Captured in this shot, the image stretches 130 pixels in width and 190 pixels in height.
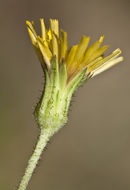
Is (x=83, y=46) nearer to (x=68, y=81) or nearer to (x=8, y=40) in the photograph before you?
(x=68, y=81)

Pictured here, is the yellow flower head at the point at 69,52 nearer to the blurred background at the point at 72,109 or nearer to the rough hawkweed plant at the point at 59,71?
the rough hawkweed plant at the point at 59,71

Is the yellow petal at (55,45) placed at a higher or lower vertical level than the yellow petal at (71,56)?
higher

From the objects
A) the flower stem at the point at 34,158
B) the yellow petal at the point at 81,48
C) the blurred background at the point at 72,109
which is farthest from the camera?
the blurred background at the point at 72,109

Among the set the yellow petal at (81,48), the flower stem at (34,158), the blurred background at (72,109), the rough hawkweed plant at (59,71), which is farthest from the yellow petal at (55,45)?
the blurred background at (72,109)

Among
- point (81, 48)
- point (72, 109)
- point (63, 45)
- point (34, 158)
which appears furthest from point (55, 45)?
point (72, 109)

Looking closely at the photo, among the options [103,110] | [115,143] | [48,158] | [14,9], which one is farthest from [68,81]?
[14,9]

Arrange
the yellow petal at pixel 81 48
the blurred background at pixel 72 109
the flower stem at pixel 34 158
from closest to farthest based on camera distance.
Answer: the flower stem at pixel 34 158 → the yellow petal at pixel 81 48 → the blurred background at pixel 72 109

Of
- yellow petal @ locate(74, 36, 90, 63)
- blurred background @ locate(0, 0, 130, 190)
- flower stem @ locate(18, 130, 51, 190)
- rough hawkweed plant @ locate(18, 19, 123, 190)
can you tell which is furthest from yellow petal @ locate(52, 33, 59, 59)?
blurred background @ locate(0, 0, 130, 190)
